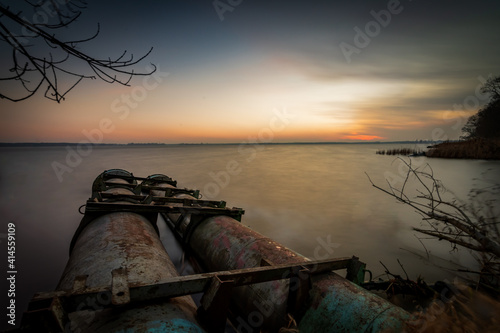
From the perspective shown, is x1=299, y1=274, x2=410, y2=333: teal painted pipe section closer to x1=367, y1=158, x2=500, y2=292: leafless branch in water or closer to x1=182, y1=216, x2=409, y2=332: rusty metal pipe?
x1=182, y1=216, x2=409, y2=332: rusty metal pipe

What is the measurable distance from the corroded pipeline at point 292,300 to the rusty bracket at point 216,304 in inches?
27.2

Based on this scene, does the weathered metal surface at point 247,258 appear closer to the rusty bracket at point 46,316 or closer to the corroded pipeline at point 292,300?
the corroded pipeline at point 292,300

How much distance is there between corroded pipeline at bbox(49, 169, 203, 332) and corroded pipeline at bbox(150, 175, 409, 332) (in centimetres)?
87

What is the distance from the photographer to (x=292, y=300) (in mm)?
2383

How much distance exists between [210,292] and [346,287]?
4.50 ft

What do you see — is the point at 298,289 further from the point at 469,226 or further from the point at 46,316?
the point at 469,226

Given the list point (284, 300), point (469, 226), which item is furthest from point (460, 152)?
point (284, 300)

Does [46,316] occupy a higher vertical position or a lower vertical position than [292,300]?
higher

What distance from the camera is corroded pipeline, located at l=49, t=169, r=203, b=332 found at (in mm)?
1677

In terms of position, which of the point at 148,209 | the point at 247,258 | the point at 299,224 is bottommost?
the point at 299,224

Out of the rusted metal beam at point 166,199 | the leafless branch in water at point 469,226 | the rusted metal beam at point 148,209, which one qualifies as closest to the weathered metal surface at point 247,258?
the rusted metal beam at point 148,209

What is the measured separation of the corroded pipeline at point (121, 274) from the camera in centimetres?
168

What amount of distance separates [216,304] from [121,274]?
762 millimetres

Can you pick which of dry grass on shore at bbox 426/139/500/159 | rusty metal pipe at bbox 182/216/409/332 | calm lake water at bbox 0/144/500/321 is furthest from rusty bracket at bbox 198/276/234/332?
dry grass on shore at bbox 426/139/500/159
